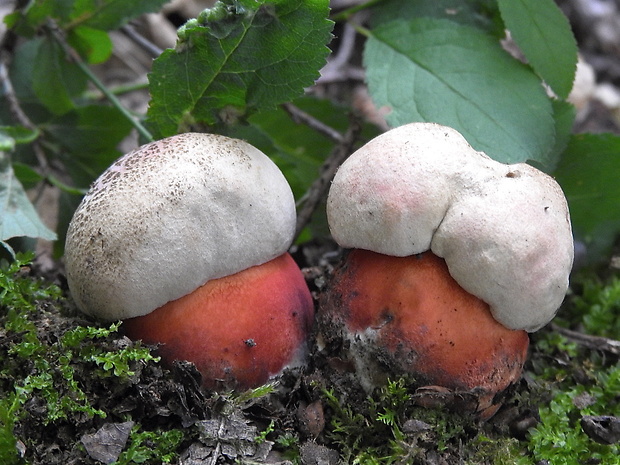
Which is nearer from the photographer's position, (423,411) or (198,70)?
(423,411)

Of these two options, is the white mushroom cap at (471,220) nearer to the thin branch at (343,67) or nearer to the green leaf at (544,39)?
the green leaf at (544,39)

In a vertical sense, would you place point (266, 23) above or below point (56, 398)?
above

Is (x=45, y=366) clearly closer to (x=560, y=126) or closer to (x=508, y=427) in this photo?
(x=508, y=427)

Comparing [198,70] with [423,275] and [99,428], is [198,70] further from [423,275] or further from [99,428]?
[99,428]

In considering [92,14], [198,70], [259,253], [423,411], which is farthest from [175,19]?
[423,411]

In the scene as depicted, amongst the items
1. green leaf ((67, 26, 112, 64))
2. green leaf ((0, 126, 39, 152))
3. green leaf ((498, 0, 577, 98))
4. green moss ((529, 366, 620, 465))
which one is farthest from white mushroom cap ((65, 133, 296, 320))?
green leaf ((67, 26, 112, 64))

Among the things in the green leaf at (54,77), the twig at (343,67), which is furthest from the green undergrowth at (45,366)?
the twig at (343,67)
